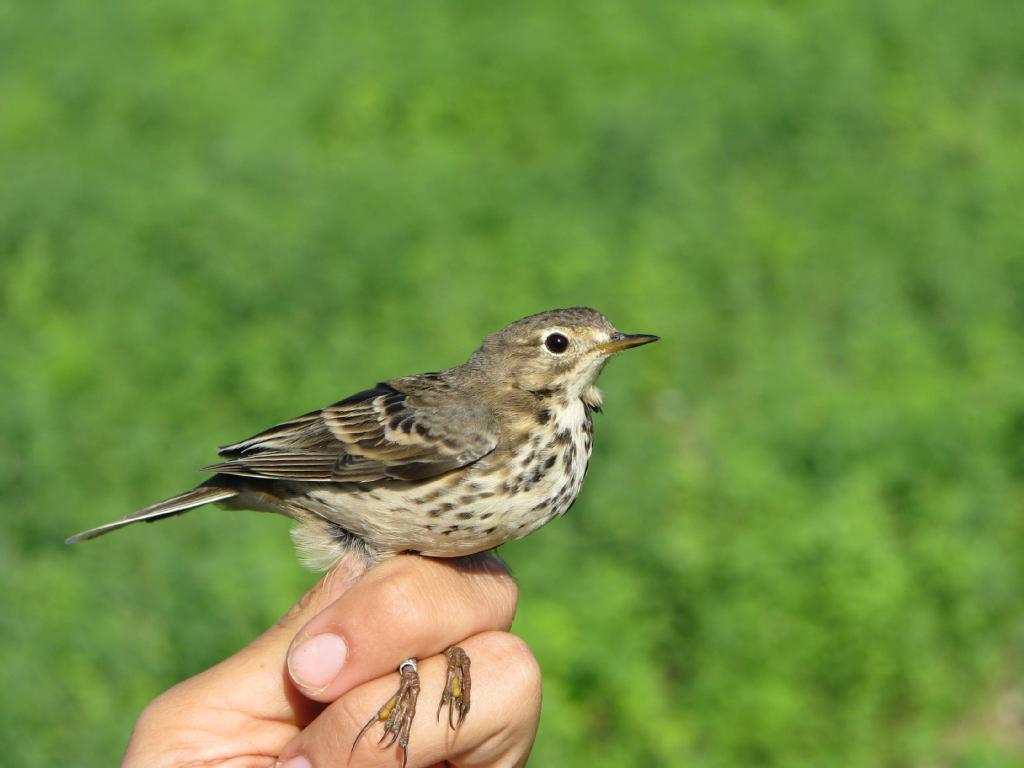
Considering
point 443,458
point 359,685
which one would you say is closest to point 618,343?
point 443,458

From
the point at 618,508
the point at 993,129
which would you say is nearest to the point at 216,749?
the point at 618,508

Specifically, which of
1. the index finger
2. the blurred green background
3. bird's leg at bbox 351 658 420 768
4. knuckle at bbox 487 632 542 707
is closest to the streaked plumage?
the index finger

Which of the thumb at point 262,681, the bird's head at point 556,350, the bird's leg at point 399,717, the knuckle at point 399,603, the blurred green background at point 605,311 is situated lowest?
the blurred green background at point 605,311

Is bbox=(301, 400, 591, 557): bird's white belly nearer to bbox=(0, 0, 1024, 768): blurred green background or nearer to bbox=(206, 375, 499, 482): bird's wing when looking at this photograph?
bbox=(206, 375, 499, 482): bird's wing

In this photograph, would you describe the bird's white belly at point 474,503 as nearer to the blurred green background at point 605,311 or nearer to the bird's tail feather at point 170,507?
the bird's tail feather at point 170,507

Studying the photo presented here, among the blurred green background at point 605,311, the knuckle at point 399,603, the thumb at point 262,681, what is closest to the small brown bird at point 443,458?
the knuckle at point 399,603
